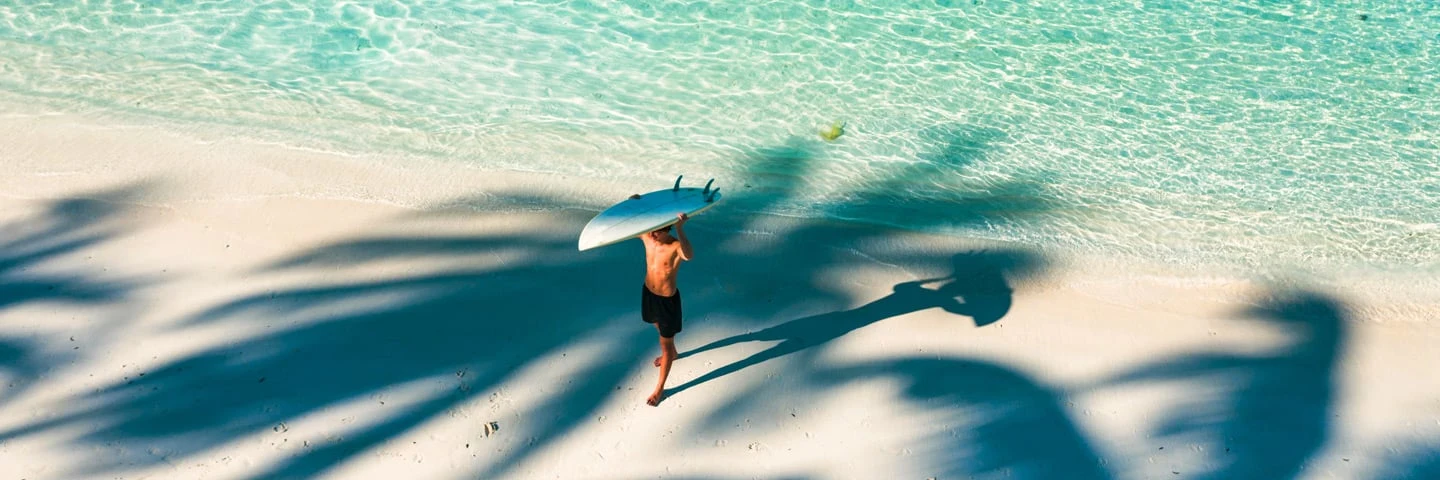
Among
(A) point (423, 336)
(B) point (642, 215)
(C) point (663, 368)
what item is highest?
(B) point (642, 215)

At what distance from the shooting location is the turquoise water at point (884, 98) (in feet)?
25.8

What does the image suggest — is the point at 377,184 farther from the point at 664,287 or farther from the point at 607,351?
the point at 664,287

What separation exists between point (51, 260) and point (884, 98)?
687 centimetres

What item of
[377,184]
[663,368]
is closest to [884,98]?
[377,184]

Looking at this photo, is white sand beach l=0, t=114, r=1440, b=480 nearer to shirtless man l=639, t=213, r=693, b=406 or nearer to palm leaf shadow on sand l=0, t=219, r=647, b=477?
palm leaf shadow on sand l=0, t=219, r=647, b=477

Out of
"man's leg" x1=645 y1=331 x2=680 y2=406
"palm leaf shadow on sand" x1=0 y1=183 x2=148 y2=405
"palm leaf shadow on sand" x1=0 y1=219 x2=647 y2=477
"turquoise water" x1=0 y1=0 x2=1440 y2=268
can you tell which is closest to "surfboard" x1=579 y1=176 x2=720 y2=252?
"man's leg" x1=645 y1=331 x2=680 y2=406

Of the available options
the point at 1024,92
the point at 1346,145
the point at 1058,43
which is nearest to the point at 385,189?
the point at 1024,92

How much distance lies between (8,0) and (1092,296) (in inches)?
444

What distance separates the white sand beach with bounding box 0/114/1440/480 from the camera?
17.1 feet

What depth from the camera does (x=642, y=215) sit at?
4840mm

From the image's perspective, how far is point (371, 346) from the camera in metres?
5.77

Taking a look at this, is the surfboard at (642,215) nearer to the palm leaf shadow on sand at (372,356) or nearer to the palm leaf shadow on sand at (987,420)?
the palm leaf shadow on sand at (372,356)

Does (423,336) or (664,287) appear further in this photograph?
(423,336)

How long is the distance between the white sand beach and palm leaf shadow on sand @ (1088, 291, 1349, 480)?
0.06 ft
